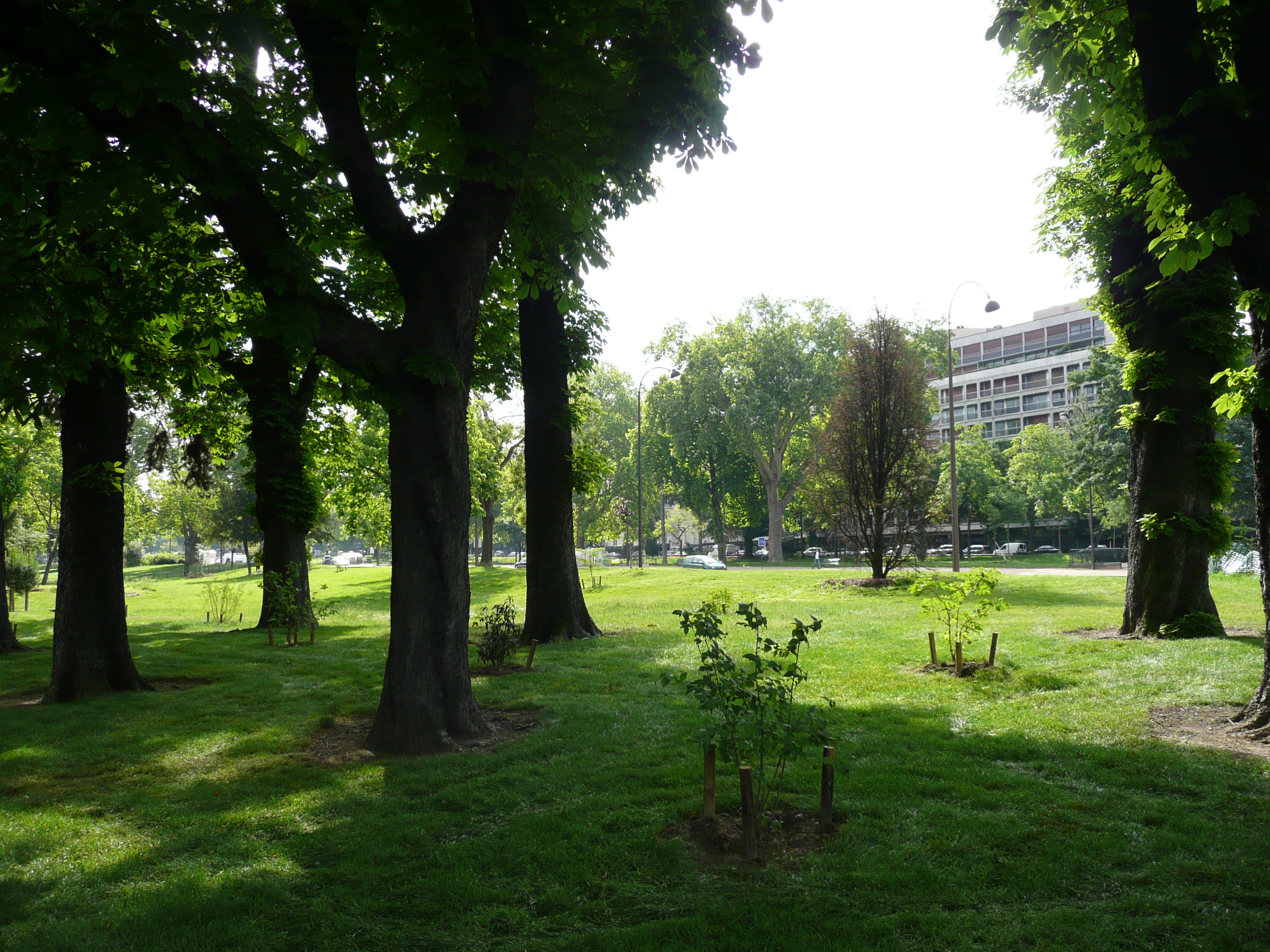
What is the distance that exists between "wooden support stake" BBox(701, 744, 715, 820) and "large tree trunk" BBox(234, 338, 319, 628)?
1252cm

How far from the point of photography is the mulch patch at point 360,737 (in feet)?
22.8

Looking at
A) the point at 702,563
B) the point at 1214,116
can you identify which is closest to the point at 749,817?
the point at 1214,116

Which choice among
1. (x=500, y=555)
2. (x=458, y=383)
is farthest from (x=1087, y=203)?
(x=500, y=555)

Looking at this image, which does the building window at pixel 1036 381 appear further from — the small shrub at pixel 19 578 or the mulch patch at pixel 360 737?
the small shrub at pixel 19 578

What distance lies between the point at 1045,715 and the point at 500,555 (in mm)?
108091

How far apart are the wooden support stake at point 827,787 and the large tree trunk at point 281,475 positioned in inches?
514

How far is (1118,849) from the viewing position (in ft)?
14.6

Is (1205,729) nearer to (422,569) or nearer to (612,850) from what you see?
(612,850)

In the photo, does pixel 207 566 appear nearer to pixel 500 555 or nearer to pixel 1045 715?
pixel 500 555

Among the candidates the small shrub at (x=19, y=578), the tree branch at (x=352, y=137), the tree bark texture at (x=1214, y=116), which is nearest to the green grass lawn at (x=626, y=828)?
the tree bark texture at (x=1214, y=116)

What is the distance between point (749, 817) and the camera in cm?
448

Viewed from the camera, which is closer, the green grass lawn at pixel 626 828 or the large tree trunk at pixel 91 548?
the green grass lawn at pixel 626 828

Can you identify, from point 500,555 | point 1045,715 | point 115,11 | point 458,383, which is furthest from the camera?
point 500,555

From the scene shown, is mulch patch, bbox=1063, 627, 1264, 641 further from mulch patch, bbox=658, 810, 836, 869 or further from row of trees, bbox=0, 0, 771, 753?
row of trees, bbox=0, 0, 771, 753
